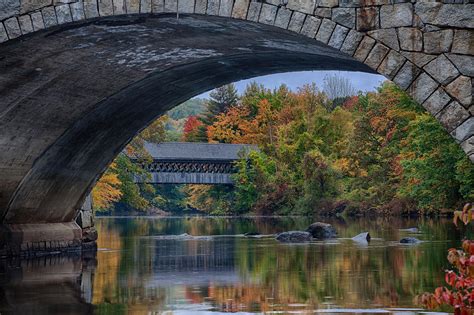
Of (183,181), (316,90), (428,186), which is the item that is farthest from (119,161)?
(316,90)

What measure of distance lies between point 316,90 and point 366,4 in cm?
7205

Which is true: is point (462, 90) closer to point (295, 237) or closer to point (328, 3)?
point (328, 3)

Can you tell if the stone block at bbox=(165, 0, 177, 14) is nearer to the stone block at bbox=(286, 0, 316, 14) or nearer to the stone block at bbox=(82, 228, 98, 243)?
the stone block at bbox=(286, 0, 316, 14)

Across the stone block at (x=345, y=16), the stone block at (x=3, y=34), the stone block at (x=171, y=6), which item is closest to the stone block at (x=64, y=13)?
the stone block at (x=3, y=34)

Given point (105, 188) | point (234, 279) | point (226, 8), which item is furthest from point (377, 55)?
point (105, 188)

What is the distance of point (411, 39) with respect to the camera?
1042 cm

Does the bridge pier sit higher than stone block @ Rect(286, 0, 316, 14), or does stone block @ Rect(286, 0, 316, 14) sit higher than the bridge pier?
stone block @ Rect(286, 0, 316, 14)

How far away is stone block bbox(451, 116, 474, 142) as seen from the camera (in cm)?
1000

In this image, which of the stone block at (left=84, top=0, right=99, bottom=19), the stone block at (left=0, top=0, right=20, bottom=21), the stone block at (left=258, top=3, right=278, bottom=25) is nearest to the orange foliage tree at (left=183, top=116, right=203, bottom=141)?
the stone block at (left=0, top=0, right=20, bottom=21)

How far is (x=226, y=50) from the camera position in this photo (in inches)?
633

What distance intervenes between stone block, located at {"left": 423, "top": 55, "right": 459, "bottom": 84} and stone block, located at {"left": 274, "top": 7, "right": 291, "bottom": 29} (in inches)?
70.4

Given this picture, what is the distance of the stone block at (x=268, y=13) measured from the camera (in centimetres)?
1123

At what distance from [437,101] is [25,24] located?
5730 millimetres

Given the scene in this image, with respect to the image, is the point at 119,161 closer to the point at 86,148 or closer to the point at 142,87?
the point at 86,148
